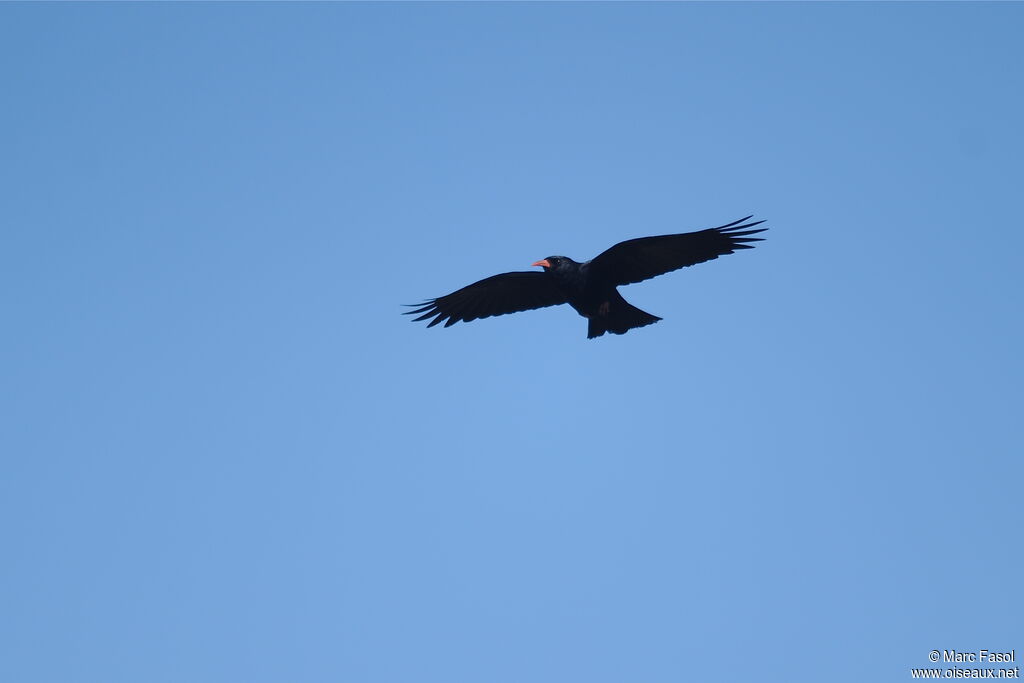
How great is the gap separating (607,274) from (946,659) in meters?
6.95

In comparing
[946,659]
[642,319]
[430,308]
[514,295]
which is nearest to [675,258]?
[642,319]

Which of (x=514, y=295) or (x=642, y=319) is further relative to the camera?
(x=514, y=295)

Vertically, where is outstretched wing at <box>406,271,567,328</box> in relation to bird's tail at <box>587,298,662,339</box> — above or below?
above

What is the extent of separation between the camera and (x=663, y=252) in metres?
14.3

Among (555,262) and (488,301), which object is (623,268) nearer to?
(555,262)

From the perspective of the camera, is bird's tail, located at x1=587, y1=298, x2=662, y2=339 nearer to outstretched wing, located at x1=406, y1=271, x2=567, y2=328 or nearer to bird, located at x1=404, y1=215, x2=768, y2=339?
bird, located at x1=404, y1=215, x2=768, y2=339

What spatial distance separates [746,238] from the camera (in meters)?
13.7

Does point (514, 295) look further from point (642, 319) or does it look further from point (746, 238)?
point (746, 238)

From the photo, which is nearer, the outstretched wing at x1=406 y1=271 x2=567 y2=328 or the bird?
the bird

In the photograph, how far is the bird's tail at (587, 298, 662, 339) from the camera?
14.4 meters

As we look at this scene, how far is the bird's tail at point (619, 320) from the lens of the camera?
47.4 ft

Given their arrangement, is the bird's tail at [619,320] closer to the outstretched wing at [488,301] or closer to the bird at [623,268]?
the bird at [623,268]

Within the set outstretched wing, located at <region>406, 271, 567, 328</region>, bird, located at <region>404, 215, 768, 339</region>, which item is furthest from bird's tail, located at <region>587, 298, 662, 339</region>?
outstretched wing, located at <region>406, 271, 567, 328</region>

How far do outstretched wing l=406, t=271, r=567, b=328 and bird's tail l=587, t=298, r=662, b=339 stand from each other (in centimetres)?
187
